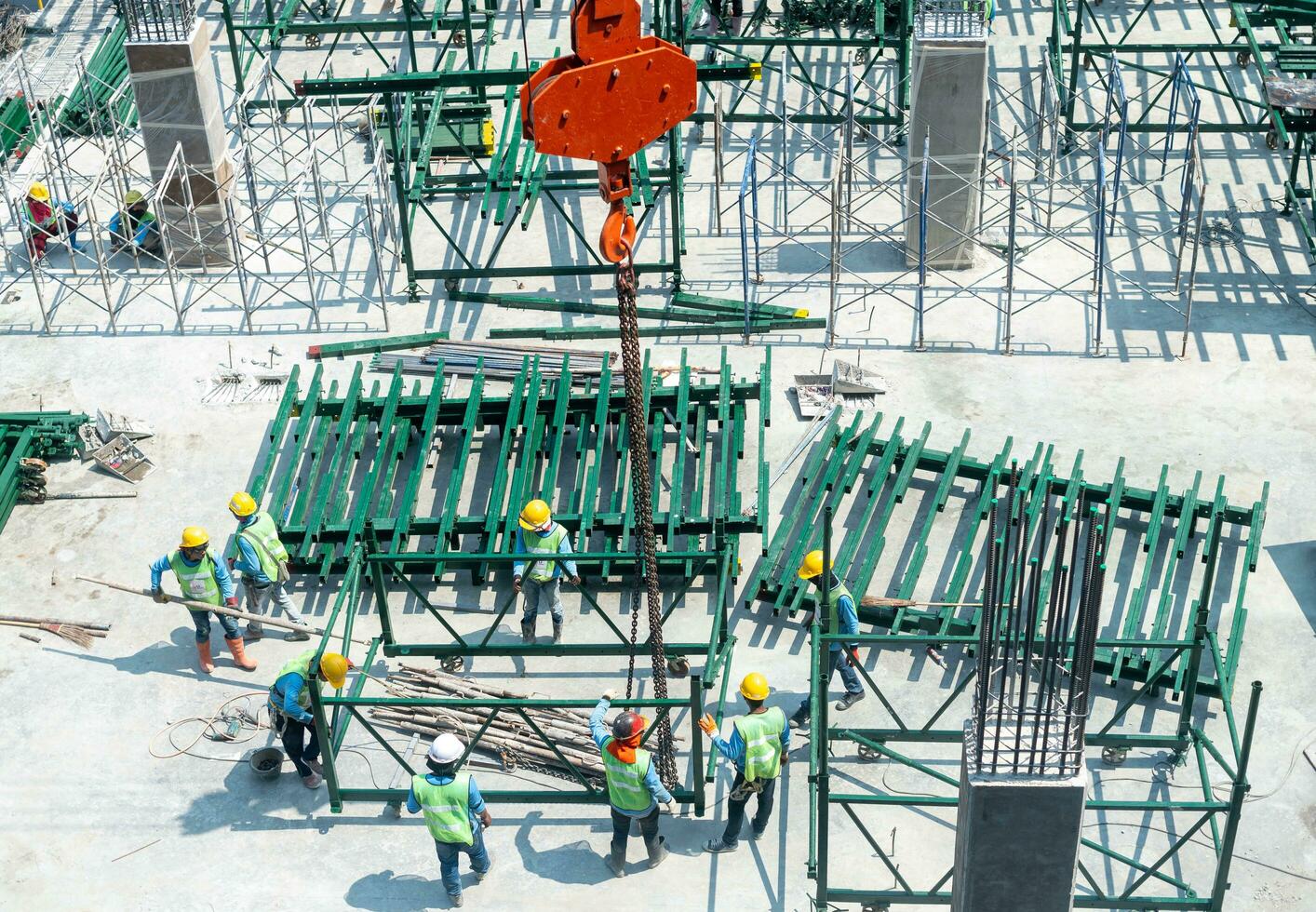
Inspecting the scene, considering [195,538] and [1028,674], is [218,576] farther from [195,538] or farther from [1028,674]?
[1028,674]

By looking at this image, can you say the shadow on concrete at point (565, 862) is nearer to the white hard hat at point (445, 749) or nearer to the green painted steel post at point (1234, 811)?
the white hard hat at point (445, 749)

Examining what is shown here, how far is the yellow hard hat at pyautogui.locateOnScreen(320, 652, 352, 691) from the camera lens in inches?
762

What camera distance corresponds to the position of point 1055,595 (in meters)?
14.5

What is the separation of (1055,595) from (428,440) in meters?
11.1

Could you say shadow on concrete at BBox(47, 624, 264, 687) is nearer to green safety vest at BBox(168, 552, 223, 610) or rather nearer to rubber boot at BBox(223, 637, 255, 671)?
rubber boot at BBox(223, 637, 255, 671)

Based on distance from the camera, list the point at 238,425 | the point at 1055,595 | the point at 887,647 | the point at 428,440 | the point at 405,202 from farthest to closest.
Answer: the point at 405,202, the point at 238,425, the point at 428,440, the point at 887,647, the point at 1055,595

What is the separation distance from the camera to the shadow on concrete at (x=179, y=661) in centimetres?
2164

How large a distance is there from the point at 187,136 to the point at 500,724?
11.9 meters

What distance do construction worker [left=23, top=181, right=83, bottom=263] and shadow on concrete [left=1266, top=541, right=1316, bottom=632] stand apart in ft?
54.8

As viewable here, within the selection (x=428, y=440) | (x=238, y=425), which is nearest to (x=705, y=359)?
(x=428, y=440)

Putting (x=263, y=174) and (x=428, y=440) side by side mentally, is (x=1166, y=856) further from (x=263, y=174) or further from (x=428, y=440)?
(x=263, y=174)

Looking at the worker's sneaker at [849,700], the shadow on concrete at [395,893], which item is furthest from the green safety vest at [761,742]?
the shadow on concrete at [395,893]

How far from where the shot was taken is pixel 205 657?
21547 mm

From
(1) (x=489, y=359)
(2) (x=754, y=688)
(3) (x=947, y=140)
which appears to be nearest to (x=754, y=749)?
(2) (x=754, y=688)
